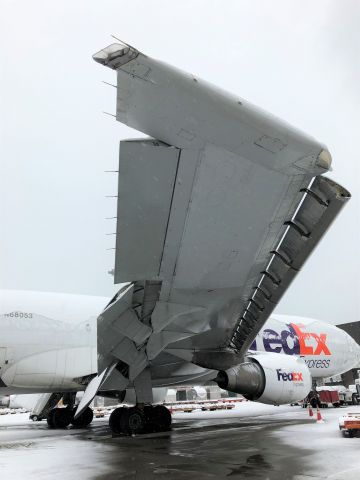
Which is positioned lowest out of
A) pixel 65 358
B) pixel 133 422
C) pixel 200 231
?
pixel 133 422

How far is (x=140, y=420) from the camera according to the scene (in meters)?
10.2

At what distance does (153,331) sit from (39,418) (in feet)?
46.7

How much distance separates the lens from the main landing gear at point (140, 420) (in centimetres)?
1012

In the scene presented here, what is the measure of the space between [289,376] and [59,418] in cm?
849

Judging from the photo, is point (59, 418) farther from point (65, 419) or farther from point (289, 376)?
point (289, 376)

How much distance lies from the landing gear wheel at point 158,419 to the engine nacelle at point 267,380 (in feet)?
6.44

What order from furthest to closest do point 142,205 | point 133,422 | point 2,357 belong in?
point 2,357 < point 133,422 < point 142,205

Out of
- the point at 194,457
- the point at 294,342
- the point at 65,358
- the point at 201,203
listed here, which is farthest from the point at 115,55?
the point at 294,342

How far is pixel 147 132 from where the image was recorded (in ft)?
12.5

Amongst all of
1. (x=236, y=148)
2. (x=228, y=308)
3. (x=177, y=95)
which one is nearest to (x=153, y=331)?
(x=228, y=308)

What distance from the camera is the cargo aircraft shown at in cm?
365

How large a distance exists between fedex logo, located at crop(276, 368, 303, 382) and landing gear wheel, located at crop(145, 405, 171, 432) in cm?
297

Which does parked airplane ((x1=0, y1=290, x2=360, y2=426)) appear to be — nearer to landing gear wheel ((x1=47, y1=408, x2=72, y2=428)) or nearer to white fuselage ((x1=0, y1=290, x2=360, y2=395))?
white fuselage ((x1=0, y1=290, x2=360, y2=395))

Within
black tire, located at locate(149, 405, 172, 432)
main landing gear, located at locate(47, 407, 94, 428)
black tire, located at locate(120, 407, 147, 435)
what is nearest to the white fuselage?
black tire, located at locate(149, 405, 172, 432)
